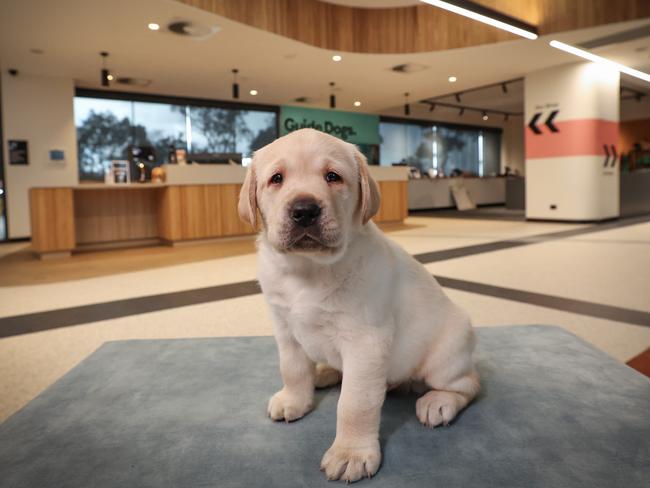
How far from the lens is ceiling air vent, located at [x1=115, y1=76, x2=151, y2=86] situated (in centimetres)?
944

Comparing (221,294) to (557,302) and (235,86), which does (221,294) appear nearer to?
(557,302)

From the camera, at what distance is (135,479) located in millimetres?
1258

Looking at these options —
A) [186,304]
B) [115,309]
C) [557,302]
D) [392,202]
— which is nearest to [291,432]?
[186,304]

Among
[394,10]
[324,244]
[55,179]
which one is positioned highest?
[394,10]

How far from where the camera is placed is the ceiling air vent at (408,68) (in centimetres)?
905

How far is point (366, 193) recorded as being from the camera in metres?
1.30

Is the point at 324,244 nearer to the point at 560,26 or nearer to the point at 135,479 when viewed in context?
the point at 135,479

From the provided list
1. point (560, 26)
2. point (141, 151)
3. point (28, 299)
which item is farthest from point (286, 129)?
point (28, 299)

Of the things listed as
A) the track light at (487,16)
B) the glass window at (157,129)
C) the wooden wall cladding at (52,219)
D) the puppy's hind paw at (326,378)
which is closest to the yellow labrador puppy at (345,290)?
the puppy's hind paw at (326,378)

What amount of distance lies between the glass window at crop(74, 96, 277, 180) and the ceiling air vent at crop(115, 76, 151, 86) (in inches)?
43.5

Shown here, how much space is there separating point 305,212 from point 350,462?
67 cm

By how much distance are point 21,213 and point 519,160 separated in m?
17.2

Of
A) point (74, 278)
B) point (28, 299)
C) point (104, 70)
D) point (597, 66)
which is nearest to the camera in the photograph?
point (28, 299)

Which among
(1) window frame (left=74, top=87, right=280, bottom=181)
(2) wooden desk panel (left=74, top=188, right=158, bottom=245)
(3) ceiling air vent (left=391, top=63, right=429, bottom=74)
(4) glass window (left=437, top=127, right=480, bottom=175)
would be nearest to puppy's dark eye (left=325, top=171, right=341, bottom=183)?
(2) wooden desk panel (left=74, top=188, right=158, bottom=245)
